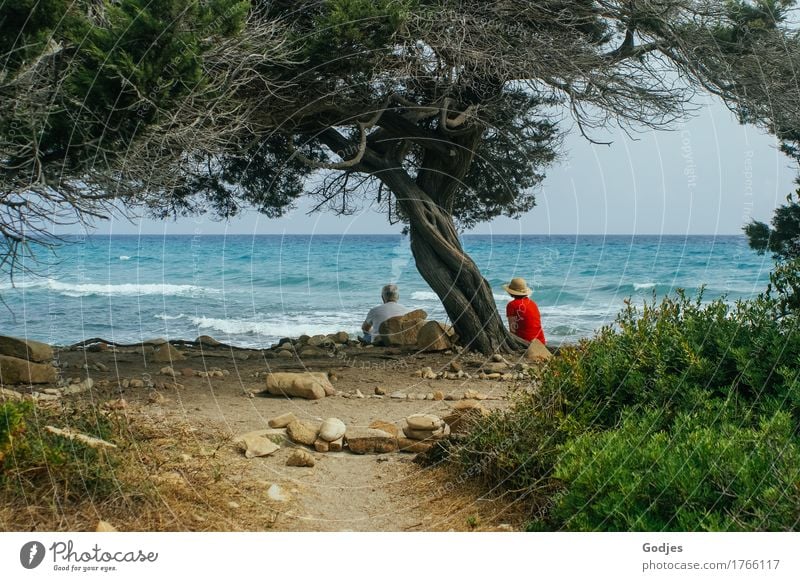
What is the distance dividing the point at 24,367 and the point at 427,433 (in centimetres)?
488

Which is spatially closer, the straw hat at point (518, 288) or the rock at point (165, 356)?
the rock at point (165, 356)

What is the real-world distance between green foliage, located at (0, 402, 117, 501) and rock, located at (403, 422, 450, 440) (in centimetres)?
208

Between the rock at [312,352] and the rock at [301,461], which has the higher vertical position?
the rock at [301,461]

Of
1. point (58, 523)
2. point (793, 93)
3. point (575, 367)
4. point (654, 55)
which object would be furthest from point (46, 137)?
point (793, 93)

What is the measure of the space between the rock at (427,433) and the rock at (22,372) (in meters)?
4.56

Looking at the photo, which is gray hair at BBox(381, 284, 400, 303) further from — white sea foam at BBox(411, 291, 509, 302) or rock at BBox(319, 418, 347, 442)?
rock at BBox(319, 418, 347, 442)

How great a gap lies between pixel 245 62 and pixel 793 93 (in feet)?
20.7

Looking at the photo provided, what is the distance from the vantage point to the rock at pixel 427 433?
5.78 meters

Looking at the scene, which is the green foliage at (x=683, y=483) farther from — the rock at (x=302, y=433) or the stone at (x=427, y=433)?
the rock at (x=302, y=433)

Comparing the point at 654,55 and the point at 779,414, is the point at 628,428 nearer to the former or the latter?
the point at 779,414

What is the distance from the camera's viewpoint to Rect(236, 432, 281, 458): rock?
5535 mm

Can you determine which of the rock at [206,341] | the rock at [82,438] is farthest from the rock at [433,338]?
the rock at [82,438]

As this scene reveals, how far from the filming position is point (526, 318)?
1112 centimetres

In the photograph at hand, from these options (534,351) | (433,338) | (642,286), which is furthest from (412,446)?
(642,286)
